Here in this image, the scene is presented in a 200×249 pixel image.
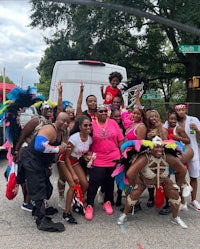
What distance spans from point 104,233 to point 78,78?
14.5 feet

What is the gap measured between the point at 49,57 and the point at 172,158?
15.7 metres

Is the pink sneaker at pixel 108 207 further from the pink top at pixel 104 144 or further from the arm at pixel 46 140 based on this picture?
the arm at pixel 46 140

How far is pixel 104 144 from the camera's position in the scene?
15.5ft

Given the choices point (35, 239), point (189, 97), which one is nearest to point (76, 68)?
point (35, 239)

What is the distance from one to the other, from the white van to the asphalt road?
340cm

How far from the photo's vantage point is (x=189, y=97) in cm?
1748

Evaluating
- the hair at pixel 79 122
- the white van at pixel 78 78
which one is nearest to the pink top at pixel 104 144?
the hair at pixel 79 122

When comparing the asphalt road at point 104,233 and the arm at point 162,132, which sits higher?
the arm at point 162,132

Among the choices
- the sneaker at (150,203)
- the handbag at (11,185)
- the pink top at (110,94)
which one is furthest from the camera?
the pink top at (110,94)

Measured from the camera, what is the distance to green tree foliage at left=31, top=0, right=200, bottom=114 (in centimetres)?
1402

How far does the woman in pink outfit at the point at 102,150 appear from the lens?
15.5 feet

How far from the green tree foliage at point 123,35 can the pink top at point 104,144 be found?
854cm

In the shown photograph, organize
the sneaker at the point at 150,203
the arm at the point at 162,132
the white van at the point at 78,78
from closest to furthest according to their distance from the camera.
→ the arm at the point at 162,132
the sneaker at the point at 150,203
the white van at the point at 78,78

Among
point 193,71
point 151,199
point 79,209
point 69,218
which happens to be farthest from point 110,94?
point 193,71
